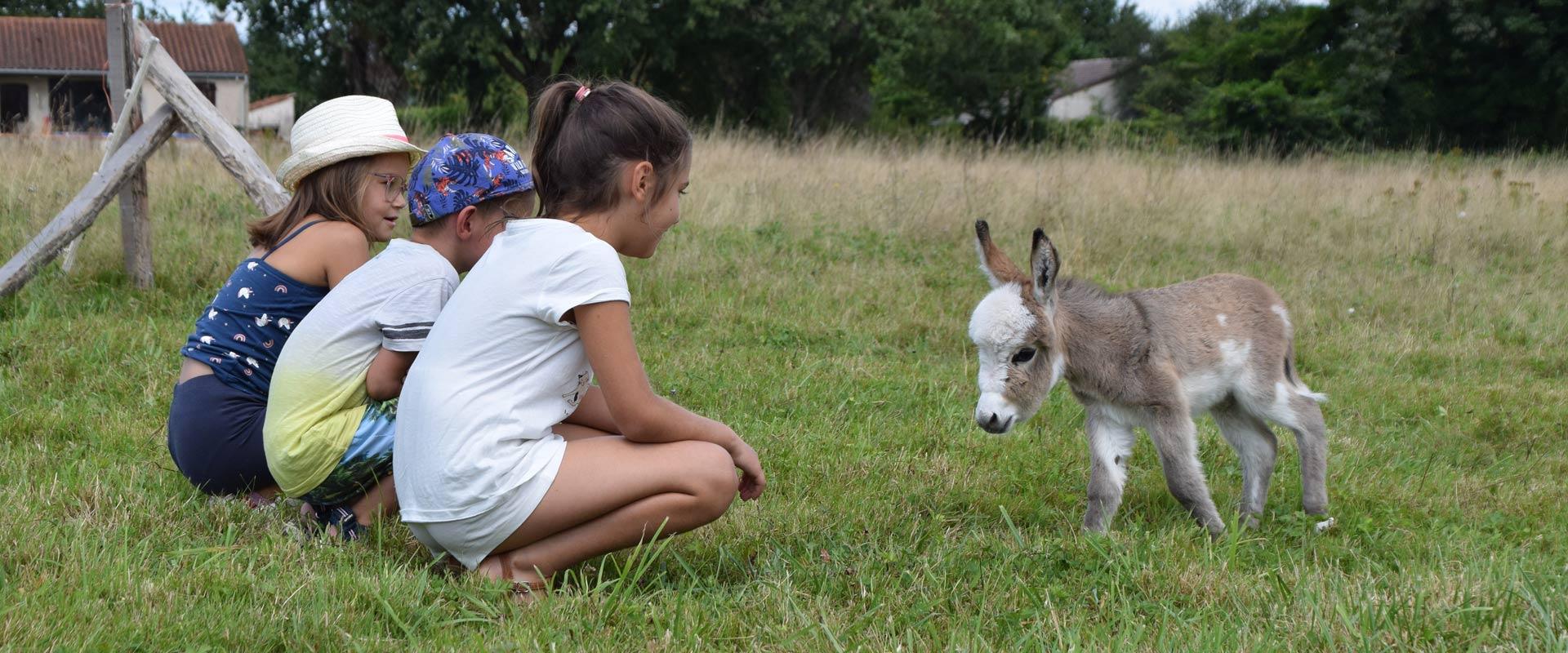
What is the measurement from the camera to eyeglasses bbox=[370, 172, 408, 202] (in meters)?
3.90

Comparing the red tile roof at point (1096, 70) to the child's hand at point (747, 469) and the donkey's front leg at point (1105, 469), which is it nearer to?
the donkey's front leg at point (1105, 469)

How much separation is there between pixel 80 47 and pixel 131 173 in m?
36.9

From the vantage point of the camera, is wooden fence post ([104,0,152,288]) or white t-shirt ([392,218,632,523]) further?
wooden fence post ([104,0,152,288])

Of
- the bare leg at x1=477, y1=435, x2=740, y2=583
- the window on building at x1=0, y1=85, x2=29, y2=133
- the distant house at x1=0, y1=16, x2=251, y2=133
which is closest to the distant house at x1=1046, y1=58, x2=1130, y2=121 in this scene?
the distant house at x1=0, y1=16, x2=251, y2=133

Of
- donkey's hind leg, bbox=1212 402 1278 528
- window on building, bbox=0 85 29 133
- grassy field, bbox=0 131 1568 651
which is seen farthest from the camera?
window on building, bbox=0 85 29 133

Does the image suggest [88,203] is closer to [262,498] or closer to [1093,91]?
[262,498]

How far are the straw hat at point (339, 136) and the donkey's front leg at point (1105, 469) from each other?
2.64m

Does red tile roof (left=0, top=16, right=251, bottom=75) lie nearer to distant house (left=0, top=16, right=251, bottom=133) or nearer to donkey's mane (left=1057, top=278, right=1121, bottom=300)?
distant house (left=0, top=16, right=251, bottom=133)

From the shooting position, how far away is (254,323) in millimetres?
3678

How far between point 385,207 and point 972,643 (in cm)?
243

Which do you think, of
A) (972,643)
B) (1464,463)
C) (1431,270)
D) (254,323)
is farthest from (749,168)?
(972,643)

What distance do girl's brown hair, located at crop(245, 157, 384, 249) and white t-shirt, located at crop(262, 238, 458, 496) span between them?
549mm

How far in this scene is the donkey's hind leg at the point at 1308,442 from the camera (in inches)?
177

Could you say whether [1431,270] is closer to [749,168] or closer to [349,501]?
[749,168]
